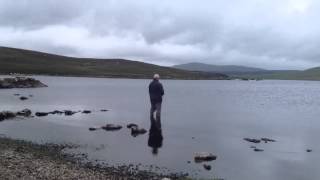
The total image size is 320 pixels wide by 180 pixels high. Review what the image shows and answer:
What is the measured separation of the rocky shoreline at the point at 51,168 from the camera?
21422 millimetres

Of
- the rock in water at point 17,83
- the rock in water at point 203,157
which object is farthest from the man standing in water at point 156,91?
the rock in water at point 17,83

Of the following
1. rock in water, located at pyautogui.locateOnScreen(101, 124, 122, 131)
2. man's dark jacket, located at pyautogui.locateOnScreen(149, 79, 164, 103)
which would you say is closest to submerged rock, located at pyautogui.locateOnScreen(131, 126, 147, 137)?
rock in water, located at pyautogui.locateOnScreen(101, 124, 122, 131)

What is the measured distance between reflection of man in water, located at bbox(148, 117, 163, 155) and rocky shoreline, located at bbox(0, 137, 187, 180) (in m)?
6.18

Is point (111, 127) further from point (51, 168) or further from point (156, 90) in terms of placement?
point (51, 168)

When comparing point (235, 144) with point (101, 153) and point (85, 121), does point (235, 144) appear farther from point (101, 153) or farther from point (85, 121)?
point (85, 121)

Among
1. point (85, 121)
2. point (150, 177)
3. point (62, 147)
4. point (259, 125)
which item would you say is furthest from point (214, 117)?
point (150, 177)

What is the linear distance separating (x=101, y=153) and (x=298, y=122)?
106 feet

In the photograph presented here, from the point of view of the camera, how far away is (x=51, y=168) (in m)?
22.9

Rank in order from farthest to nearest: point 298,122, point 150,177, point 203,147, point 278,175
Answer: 1. point 298,122
2. point 203,147
3. point 278,175
4. point 150,177

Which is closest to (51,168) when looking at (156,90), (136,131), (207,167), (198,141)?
(207,167)

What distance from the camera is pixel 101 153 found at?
30.2 m

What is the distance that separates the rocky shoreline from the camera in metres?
21.4

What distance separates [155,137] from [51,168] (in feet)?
50.4

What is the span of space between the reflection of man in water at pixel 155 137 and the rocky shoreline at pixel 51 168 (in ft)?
20.3
